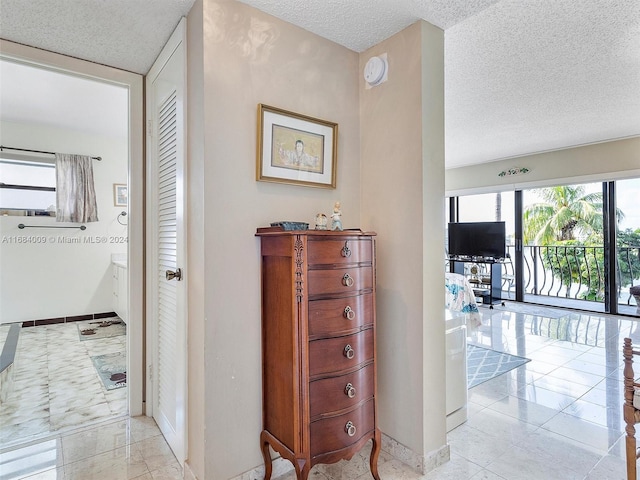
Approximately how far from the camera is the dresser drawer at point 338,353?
1496 mm

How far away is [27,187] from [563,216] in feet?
26.0

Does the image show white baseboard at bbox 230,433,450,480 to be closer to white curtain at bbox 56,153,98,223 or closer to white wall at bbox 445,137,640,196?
white curtain at bbox 56,153,98,223

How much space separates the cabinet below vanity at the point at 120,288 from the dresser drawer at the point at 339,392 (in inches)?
141

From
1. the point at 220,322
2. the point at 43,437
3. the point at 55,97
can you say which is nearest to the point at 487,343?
the point at 220,322

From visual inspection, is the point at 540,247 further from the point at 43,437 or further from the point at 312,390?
the point at 43,437

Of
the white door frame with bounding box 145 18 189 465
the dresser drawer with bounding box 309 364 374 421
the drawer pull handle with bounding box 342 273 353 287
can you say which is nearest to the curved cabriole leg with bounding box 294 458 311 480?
the dresser drawer with bounding box 309 364 374 421

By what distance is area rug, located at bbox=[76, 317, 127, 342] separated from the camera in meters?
4.17

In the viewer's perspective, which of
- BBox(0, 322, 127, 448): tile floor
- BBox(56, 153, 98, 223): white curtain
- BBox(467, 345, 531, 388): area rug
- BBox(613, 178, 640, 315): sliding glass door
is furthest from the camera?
BBox(613, 178, 640, 315): sliding glass door

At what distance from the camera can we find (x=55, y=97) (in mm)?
3471

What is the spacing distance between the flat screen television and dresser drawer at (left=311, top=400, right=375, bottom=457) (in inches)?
203

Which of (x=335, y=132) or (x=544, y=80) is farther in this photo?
(x=544, y=80)

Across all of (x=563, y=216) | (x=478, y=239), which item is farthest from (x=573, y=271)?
(x=478, y=239)

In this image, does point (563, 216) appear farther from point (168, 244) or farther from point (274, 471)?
point (168, 244)

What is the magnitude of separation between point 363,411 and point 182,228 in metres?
1.23
